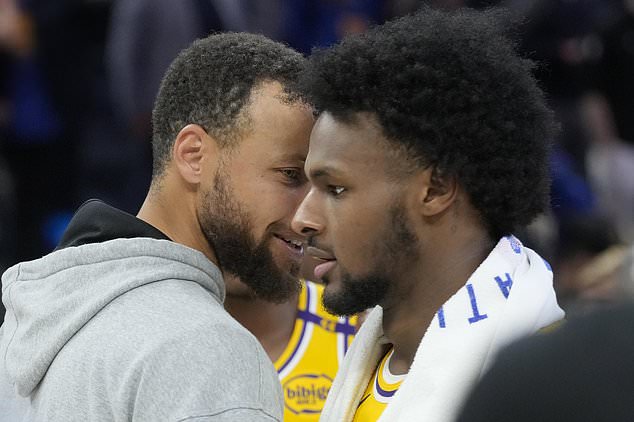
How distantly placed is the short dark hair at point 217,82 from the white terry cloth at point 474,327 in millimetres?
740

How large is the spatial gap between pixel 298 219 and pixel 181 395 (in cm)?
62

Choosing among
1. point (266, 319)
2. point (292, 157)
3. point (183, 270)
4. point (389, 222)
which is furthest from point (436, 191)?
point (266, 319)

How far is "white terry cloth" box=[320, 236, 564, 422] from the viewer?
241cm

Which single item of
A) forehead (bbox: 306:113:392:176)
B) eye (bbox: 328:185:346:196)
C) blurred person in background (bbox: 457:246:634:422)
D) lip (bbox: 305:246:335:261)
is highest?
blurred person in background (bbox: 457:246:634:422)

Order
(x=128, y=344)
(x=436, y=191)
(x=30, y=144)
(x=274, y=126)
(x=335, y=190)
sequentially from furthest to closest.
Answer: (x=30, y=144) → (x=274, y=126) → (x=335, y=190) → (x=436, y=191) → (x=128, y=344)

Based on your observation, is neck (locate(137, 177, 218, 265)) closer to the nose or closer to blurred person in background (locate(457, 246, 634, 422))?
the nose

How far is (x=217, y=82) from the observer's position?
9.62ft

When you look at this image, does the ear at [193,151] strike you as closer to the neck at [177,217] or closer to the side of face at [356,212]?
the neck at [177,217]

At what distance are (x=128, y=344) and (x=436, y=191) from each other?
77 centimetres

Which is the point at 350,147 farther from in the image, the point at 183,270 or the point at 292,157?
the point at 183,270

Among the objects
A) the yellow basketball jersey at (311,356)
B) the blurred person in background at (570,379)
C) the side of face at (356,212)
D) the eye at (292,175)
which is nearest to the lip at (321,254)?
the side of face at (356,212)

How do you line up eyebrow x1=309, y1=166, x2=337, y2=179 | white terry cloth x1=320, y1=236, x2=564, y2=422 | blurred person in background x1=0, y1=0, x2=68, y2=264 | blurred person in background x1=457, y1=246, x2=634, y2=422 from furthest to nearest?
1. blurred person in background x1=0, y1=0, x2=68, y2=264
2. eyebrow x1=309, y1=166, x2=337, y2=179
3. white terry cloth x1=320, y1=236, x2=564, y2=422
4. blurred person in background x1=457, y1=246, x2=634, y2=422

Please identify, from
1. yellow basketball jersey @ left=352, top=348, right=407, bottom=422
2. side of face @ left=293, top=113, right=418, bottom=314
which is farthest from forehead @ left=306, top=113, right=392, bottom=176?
yellow basketball jersey @ left=352, top=348, right=407, bottom=422

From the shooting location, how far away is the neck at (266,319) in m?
3.73
